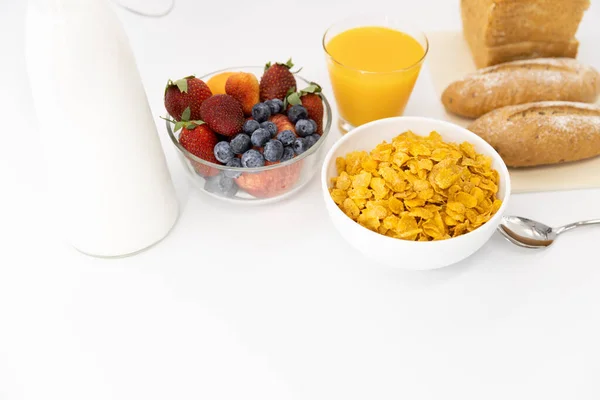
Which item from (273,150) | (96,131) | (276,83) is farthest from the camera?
(276,83)

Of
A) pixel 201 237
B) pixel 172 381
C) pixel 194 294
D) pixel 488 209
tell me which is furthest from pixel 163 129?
pixel 488 209

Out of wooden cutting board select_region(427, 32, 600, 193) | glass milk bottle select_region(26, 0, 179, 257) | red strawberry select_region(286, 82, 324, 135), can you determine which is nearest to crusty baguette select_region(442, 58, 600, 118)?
wooden cutting board select_region(427, 32, 600, 193)

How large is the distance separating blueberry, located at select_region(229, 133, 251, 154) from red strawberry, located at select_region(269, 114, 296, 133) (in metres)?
0.06

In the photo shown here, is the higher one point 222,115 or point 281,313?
point 222,115

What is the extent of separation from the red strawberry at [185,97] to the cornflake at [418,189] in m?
0.26

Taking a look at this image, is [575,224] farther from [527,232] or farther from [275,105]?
[275,105]

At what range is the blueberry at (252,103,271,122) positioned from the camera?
915 millimetres

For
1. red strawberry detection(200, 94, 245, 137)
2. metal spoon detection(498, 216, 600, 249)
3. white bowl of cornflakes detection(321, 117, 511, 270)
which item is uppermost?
red strawberry detection(200, 94, 245, 137)

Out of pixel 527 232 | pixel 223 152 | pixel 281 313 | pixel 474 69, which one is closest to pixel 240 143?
pixel 223 152

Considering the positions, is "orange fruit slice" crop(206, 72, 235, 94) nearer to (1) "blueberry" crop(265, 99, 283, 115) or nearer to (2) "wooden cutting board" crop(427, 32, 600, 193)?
(1) "blueberry" crop(265, 99, 283, 115)

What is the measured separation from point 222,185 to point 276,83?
0.20 metres

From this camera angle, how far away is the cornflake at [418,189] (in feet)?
2.63

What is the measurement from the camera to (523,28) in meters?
1.17

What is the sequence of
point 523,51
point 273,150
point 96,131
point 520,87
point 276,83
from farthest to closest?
point 523,51 → point 520,87 → point 276,83 → point 273,150 → point 96,131
